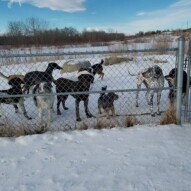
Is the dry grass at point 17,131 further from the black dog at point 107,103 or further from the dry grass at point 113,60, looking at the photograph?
the dry grass at point 113,60

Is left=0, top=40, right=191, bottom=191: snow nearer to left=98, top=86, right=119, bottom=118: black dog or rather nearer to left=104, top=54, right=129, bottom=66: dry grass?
left=98, top=86, right=119, bottom=118: black dog

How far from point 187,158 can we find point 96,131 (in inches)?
61.5

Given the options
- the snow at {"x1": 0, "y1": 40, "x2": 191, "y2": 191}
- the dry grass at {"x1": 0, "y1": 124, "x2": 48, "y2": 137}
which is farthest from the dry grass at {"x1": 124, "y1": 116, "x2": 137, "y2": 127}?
the dry grass at {"x1": 0, "y1": 124, "x2": 48, "y2": 137}

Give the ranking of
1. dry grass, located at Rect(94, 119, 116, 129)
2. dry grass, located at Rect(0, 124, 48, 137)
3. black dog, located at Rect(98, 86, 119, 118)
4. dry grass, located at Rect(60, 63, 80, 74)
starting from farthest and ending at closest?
dry grass, located at Rect(60, 63, 80, 74) < black dog, located at Rect(98, 86, 119, 118) < dry grass, located at Rect(94, 119, 116, 129) < dry grass, located at Rect(0, 124, 48, 137)

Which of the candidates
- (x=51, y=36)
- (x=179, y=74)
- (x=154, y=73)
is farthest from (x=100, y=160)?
(x=51, y=36)

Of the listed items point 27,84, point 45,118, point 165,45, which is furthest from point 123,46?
point 45,118

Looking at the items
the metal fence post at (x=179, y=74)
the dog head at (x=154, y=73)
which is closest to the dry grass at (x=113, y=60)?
the dog head at (x=154, y=73)

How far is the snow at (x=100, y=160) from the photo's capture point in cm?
308

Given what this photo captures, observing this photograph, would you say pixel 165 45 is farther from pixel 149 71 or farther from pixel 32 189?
pixel 32 189

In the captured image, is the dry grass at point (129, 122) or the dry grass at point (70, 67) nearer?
the dry grass at point (129, 122)

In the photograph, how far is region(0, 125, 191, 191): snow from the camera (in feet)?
10.1

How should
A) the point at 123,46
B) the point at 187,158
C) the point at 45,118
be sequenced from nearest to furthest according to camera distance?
the point at 187,158 < the point at 45,118 < the point at 123,46

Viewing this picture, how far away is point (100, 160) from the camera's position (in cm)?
363

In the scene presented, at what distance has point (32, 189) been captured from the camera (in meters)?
3.02
